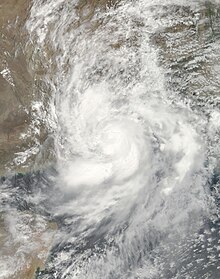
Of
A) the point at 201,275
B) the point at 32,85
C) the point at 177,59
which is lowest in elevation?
the point at 201,275

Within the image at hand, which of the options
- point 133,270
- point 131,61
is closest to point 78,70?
point 131,61

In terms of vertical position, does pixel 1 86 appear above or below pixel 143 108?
above

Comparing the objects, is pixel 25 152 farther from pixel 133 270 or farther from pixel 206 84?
pixel 206 84

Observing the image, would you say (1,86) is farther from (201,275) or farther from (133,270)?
(201,275)

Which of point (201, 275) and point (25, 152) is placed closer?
point (201, 275)

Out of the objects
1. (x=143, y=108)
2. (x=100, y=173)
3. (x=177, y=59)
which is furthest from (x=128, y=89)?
(x=100, y=173)

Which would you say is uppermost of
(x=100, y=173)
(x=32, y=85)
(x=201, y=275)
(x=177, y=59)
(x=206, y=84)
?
(x=32, y=85)

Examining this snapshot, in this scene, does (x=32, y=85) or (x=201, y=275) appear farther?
(x=32, y=85)

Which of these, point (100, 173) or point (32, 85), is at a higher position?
point (32, 85)
